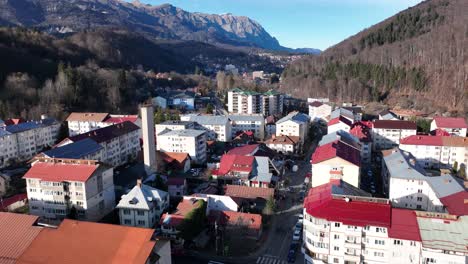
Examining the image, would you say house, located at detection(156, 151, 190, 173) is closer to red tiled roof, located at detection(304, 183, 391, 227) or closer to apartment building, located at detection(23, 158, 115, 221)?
apartment building, located at detection(23, 158, 115, 221)

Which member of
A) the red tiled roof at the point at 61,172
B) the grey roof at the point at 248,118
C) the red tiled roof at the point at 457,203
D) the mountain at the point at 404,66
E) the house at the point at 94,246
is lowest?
the red tiled roof at the point at 457,203

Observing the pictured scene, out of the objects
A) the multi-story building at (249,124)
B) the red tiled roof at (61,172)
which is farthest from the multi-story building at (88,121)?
the red tiled roof at (61,172)

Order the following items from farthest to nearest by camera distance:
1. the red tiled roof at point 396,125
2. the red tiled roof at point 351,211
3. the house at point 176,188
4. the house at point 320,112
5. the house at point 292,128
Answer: the house at point 320,112 → the house at point 292,128 → the red tiled roof at point 396,125 → the house at point 176,188 → the red tiled roof at point 351,211

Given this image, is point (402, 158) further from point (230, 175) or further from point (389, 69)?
point (389, 69)

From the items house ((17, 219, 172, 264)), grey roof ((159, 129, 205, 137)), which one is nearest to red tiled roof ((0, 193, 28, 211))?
house ((17, 219, 172, 264))

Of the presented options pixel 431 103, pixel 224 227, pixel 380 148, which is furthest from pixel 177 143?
pixel 431 103

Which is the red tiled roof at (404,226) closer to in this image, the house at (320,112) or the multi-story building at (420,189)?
the multi-story building at (420,189)
